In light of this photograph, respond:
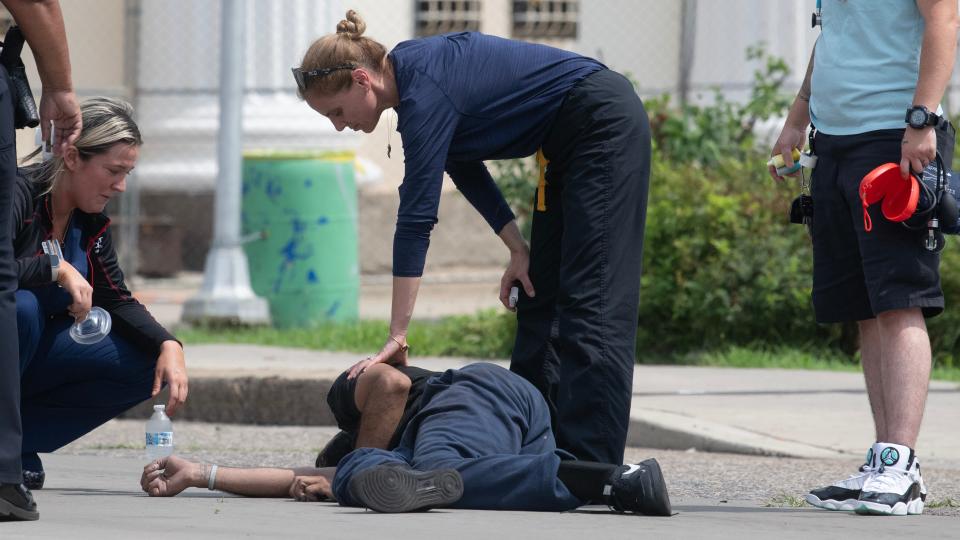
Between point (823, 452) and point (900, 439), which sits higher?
point (900, 439)

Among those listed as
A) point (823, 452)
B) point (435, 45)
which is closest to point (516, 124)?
point (435, 45)

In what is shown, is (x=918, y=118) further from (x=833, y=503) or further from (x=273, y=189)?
(x=273, y=189)

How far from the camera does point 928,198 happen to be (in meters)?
4.33

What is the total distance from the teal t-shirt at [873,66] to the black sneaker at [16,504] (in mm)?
2257

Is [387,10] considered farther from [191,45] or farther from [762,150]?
[762,150]

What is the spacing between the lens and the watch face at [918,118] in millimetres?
4285

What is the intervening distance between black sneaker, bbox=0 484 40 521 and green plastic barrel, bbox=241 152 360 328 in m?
6.29

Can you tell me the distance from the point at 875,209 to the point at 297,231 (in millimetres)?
6333

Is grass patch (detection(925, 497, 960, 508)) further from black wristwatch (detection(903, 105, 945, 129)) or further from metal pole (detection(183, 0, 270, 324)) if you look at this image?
metal pole (detection(183, 0, 270, 324))

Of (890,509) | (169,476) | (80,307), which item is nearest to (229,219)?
(80,307)

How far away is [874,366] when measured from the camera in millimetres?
4684

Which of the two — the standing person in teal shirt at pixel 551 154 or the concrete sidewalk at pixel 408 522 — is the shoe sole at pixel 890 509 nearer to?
the concrete sidewalk at pixel 408 522

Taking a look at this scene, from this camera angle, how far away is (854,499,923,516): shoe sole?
433 centimetres

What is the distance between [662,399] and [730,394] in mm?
311
